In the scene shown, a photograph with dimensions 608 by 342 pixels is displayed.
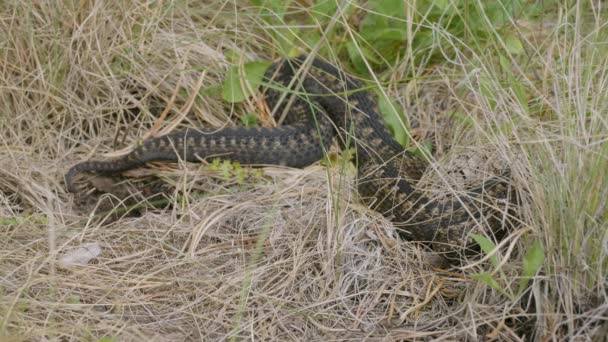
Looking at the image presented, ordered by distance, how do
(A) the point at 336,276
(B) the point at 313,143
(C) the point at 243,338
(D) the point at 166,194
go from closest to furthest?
(C) the point at 243,338, (A) the point at 336,276, (D) the point at 166,194, (B) the point at 313,143

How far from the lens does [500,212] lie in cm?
416

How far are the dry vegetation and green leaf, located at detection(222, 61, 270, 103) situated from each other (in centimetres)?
9

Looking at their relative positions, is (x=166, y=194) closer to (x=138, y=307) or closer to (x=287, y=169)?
(x=287, y=169)

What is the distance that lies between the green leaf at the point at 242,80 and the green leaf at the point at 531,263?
252 centimetres

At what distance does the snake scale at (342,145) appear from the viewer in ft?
14.6

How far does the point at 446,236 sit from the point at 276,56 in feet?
7.63

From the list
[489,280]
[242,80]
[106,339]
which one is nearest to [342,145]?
[242,80]

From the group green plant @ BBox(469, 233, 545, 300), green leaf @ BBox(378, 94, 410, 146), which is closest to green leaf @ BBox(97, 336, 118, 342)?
green plant @ BBox(469, 233, 545, 300)

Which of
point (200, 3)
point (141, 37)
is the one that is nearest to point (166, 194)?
point (141, 37)

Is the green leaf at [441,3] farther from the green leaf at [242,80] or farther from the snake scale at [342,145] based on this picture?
the green leaf at [242,80]

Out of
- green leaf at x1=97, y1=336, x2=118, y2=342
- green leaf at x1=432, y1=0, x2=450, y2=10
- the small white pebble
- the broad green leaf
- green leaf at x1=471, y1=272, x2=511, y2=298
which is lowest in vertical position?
the small white pebble

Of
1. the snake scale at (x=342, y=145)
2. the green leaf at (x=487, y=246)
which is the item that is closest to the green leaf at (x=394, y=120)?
the snake scale at (x=342, y=145)

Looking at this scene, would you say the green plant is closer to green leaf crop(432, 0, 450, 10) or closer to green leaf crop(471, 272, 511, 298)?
green leaf crop(471, 272, 511, 298)

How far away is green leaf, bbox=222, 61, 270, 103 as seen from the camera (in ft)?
18.4
